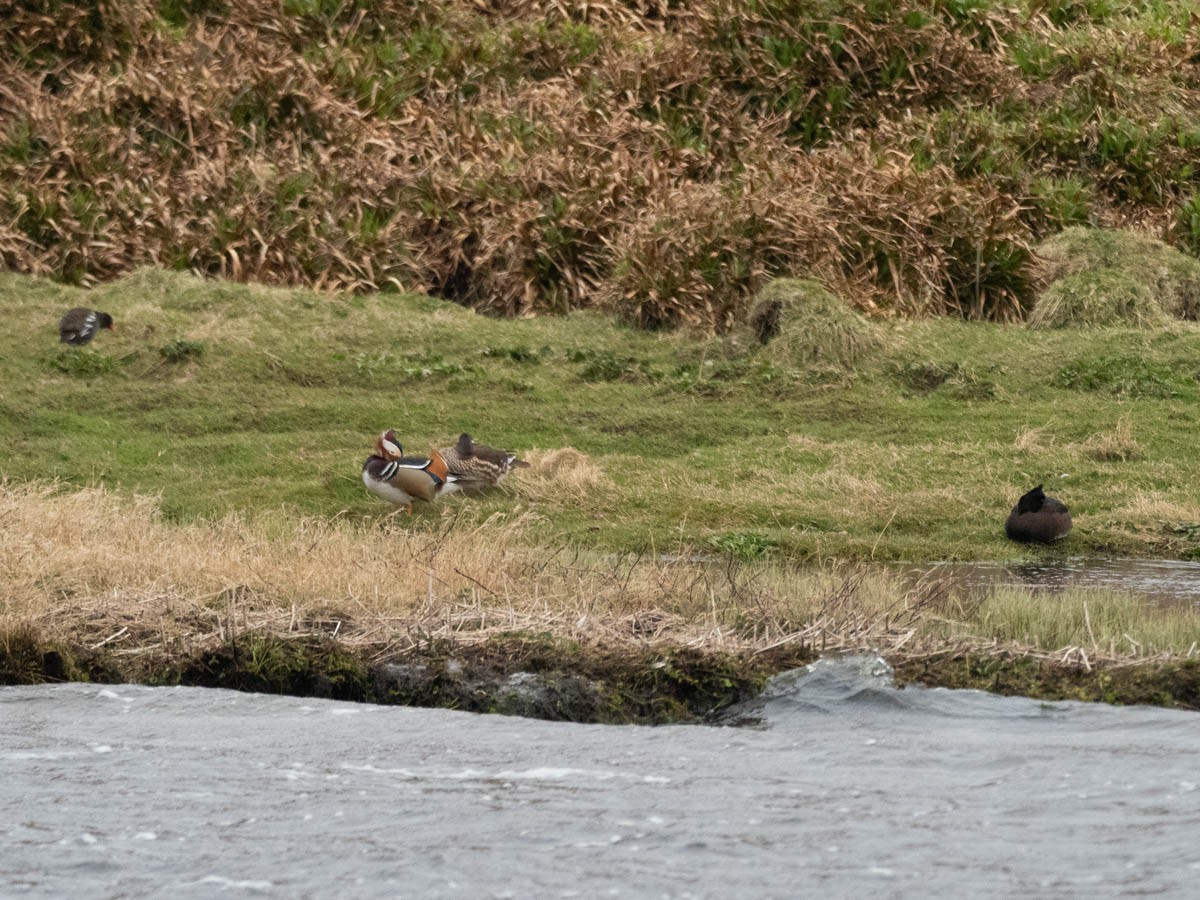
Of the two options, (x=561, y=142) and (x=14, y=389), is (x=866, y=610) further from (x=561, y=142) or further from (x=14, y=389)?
(x=561, y=142)

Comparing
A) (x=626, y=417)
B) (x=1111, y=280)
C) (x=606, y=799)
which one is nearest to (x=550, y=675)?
(x=606, y=799)

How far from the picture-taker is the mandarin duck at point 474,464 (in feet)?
38.5

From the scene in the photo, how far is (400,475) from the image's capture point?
442 inches

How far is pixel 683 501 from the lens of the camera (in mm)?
11633

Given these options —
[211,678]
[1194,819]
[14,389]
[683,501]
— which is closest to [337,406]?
[14,389]

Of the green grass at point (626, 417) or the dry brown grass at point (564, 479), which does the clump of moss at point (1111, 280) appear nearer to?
the green grass at point (626, 417)

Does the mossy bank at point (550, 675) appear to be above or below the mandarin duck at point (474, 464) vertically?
below

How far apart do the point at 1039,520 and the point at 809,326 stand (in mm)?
4753

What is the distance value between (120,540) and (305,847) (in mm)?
3979

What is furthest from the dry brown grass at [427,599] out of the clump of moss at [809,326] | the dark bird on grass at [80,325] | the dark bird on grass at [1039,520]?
the dark bird on grass at [80,325]

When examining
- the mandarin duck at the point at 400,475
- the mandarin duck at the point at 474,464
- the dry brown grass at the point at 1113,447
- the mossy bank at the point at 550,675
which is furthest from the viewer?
the dry brown grass at the point at 1113,447

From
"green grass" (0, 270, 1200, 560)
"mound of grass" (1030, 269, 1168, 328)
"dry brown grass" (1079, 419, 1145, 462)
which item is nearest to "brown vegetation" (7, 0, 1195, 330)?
"mound of grass" (1030, 269, 1168, 328)

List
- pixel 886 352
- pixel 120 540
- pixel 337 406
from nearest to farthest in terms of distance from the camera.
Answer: pixel 120 540
pixel 337 406
pixel 886 352

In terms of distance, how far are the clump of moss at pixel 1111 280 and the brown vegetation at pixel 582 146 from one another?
1.71ft
